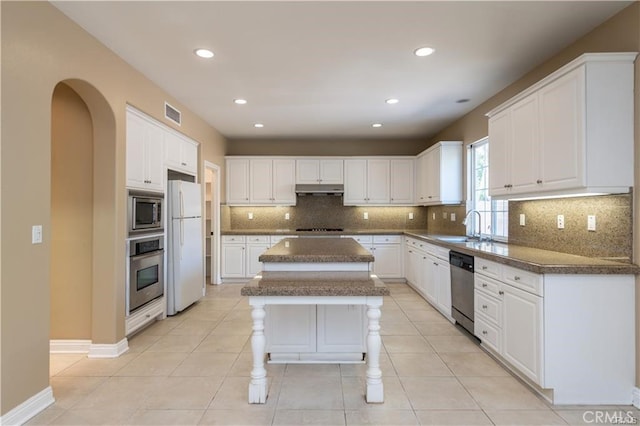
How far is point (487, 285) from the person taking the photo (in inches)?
118

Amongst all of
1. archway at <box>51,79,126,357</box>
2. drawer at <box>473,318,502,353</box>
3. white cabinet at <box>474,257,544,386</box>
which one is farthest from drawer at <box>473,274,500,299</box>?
archway at <box>51,79,126,357</box>

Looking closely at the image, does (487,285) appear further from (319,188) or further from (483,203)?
(319,188)

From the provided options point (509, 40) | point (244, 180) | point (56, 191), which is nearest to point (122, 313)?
point (56, 191)

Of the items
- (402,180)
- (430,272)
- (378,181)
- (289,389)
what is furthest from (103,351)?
(402,180)

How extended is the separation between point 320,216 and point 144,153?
3.66 metres

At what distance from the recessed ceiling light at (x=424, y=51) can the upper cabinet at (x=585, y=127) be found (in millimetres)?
879

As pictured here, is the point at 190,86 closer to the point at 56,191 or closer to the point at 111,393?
the point at 56,191

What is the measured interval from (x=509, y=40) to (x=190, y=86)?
3.09m

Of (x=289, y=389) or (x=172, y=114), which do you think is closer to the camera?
(x=289, y=389)

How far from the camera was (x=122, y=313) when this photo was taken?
10.3 feet

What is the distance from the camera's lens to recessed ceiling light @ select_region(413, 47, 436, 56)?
2.88m

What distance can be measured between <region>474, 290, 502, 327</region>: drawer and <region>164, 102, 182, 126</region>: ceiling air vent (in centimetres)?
383

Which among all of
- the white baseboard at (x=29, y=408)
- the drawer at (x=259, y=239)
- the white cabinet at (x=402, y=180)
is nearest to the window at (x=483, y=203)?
the white cabinet at (x=402, y=180)

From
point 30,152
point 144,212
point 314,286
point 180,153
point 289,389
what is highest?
point 180,153
